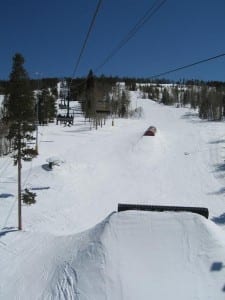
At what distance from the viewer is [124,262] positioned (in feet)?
49.6

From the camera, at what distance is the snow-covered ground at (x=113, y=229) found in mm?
14250

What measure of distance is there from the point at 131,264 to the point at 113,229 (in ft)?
8.55

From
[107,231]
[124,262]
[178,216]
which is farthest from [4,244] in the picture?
[178,216]

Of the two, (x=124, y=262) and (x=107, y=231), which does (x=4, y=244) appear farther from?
(x=124, y=262)

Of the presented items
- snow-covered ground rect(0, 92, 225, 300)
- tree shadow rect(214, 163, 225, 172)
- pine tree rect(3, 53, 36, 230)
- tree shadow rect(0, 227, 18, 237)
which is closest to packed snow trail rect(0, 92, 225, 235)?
tree shadow rect(214, 163, 225, 172)

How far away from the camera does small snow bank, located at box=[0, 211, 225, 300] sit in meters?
13.8

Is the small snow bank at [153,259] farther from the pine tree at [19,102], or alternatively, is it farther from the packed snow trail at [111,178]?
the pine tree at [19,102]

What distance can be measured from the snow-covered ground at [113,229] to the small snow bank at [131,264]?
0.04m

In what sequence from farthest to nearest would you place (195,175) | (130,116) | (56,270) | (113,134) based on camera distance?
(130,116) → (113,134) → (195,175) → (56,270)

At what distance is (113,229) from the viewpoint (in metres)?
17.3

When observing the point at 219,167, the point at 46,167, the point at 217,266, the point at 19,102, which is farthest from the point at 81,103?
Answer: the point at 217,266

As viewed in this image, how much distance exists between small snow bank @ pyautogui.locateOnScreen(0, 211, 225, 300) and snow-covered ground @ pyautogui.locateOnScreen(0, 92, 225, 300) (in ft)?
Answer: 0.14

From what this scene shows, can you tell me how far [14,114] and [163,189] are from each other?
61.3 ft

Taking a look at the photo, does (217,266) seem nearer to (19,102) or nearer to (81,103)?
(19,102)
